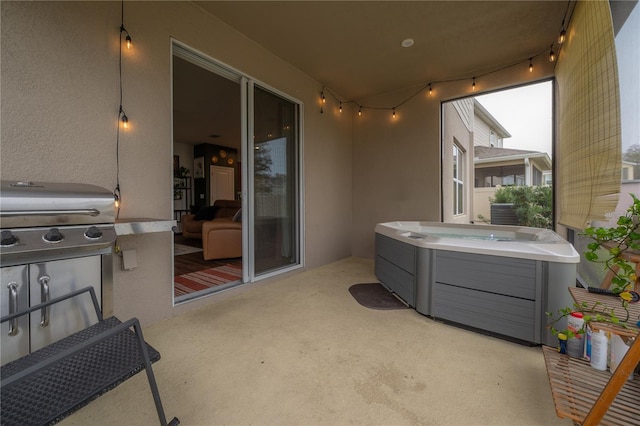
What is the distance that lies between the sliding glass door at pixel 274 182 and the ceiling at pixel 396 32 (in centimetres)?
65

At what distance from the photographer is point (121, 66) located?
6.37 feet

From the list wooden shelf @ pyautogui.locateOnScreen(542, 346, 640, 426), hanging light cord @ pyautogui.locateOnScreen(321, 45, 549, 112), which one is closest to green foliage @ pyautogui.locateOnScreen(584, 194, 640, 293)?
wooden shelf @ pyautogui.locateOnScreen(542, 346, 640, 426)

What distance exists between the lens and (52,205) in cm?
121

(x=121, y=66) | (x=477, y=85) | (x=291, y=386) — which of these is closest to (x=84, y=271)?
(x=291, y=386)

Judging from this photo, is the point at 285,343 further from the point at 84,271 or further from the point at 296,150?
the point at 296,150

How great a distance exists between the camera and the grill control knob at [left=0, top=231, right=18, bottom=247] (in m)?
1.03

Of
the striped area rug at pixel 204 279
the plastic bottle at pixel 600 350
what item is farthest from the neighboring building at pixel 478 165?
the striped area rug at pixel 204 279

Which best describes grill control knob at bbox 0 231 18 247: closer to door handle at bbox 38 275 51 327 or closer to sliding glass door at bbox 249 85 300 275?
door handle at bbox 38 275 51 327

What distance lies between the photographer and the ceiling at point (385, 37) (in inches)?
97.0

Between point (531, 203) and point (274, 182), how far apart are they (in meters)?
4.32

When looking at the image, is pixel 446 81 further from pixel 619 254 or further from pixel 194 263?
pixel 194 263

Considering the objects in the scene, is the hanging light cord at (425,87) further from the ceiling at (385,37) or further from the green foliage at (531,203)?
the green foliage at (531,203)

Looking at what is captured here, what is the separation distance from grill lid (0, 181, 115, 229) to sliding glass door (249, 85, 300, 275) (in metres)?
1.61

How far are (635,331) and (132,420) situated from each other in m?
2.08
